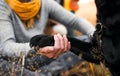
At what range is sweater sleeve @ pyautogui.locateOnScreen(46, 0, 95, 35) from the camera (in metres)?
1.55

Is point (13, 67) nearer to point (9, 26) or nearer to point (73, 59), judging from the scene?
point (73, 59)

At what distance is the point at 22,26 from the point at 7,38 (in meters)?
0.13

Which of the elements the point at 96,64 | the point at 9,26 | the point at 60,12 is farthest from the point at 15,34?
the point at 96,64

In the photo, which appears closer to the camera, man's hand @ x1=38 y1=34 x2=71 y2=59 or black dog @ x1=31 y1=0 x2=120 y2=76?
black dog @ x1=31 y1=0 x2=120 y2=76

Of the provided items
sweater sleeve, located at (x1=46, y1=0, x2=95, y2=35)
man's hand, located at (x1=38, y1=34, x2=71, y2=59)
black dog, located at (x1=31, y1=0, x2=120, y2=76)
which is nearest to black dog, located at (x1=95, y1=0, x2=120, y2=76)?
black dog, located at (x1=31, y1=0, x2=120, y2=76)

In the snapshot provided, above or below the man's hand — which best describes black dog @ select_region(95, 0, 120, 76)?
above

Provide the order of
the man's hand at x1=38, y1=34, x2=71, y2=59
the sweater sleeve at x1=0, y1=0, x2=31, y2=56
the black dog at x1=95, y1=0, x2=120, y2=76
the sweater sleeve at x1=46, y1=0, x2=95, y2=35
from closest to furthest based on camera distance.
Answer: the black dog at x1=95, y1=0, x2=120, y2=76 < the man's hand at x1=38, y1=34, x2=71, y2=59 < the sweater sleeve at x1=0, y1=0, x2=31, y2=56 < the sweater sleeve at x1=46, y1=0, x2=95, y2=35

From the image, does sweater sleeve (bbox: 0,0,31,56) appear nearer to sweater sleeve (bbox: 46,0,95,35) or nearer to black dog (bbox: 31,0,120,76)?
sweater sleeve (bbox: 46,0,95,35)

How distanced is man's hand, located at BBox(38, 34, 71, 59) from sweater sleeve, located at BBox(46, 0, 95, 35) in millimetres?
441

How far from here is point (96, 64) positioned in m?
1.12

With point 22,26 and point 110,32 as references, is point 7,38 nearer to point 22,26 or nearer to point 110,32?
point 22,26

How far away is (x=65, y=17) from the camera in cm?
158

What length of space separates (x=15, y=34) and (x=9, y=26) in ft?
0.26

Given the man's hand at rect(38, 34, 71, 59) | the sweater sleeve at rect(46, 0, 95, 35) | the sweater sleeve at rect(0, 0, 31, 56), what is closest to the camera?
the man's hand at rect(38, 34, 71, 59)
